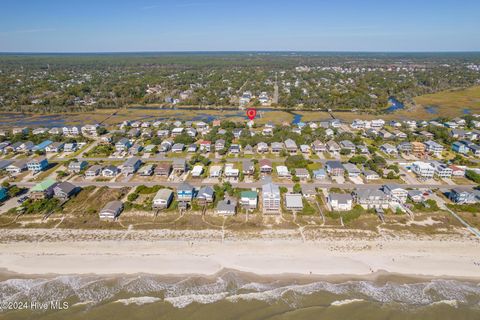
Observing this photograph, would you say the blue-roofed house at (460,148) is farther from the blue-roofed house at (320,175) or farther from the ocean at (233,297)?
the ocean at (233,297)

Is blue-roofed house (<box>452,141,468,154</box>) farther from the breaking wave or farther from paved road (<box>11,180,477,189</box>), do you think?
the breaking wave

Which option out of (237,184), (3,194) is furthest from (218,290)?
(3,194)

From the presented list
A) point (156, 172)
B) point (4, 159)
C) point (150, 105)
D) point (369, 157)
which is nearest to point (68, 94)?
point (150, 105)

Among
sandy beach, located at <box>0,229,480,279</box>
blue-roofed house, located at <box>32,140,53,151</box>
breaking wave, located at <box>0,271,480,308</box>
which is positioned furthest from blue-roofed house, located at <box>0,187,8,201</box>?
blue-roofed house, located at <box>32,140,53,151</box>

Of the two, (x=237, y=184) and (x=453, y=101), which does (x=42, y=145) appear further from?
(x=453, y=101)

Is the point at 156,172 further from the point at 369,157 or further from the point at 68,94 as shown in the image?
the point at 68,94

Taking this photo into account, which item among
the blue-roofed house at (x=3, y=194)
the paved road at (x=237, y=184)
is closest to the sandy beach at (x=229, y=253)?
the blue-roofed house at (x=3, y=194)
